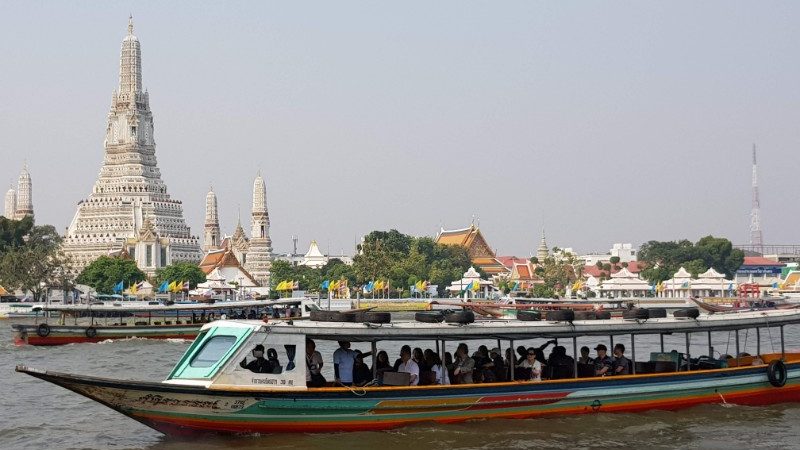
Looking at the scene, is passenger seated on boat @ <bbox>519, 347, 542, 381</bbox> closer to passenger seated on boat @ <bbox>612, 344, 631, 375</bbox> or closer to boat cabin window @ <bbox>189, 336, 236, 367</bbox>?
passenger seated on boat @ <bbox>612, 344, 631, 375</bbox>

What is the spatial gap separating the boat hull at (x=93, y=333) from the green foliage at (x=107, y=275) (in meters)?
49.5

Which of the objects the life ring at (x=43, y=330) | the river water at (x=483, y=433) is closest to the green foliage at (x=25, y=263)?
the life ring at (x=43, y=330)

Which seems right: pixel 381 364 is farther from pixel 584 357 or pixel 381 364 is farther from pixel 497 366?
pixel 584 357

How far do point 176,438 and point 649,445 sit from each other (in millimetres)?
6228

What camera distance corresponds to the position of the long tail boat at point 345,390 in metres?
14.0

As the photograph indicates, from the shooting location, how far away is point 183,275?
313ft

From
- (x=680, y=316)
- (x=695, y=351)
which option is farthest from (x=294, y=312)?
(x=680, y=316)

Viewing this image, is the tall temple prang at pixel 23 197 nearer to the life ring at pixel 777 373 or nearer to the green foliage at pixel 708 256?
the green foliage at pixel 708 256

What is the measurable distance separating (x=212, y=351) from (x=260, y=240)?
338 feet

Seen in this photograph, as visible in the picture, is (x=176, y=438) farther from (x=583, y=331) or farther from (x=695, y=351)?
(x=695, y=351)

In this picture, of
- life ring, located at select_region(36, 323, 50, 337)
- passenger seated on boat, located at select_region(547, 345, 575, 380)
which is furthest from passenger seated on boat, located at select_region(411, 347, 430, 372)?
life ring, located at select_region(36, 323, 50, 337)

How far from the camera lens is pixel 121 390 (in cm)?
1383

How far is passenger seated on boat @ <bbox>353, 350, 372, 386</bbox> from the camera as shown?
15.1 m

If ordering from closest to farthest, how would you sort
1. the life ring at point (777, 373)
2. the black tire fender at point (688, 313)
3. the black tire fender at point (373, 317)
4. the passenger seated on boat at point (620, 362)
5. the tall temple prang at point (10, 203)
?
the black tire fender at point (373, 317), the passenger seated on boat at point (620, 362), the black tire fender at point (688, 313), the life ring at point (777, 373), the tall temple prang at point (10, 203)
